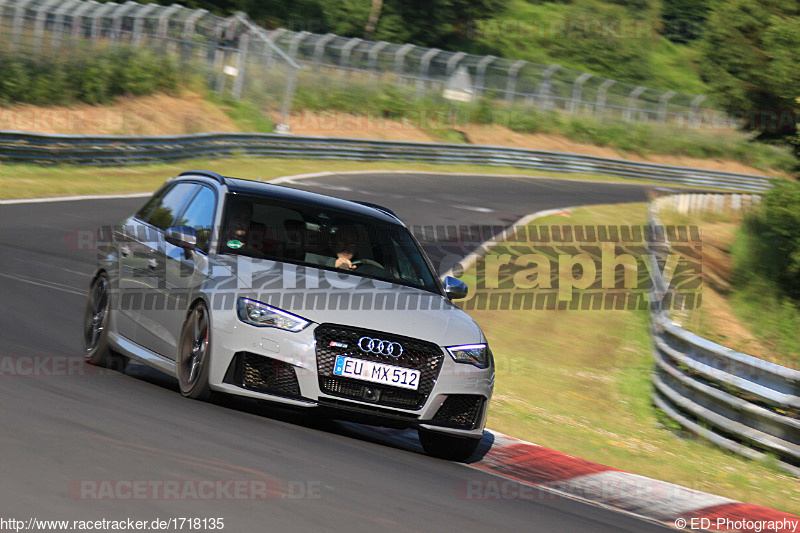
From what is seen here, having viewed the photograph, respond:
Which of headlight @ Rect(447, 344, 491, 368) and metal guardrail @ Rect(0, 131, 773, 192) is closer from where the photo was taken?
headlight @ Rect(447, 344, 491, 368)

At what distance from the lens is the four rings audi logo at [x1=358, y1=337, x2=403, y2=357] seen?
22.4 feet

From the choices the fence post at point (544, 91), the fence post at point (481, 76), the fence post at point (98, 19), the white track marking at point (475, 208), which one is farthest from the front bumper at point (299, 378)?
the fence post at point (544, 91)

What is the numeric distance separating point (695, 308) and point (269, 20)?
51.2m

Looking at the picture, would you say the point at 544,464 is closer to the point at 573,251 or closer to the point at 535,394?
the point at 535,394

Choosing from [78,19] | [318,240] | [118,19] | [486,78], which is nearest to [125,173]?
[78,19]

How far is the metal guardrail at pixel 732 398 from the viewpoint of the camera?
9086mm

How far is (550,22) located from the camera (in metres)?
91.4

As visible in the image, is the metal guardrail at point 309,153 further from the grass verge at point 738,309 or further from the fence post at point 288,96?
the fence post at point 288,96

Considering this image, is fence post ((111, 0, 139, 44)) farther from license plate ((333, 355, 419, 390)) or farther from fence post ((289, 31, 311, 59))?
license plate ((333, 355, 419, 390))

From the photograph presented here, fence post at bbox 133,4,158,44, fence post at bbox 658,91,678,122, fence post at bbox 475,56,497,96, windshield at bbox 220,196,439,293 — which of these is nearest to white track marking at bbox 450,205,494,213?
fence post at bbox 133,4,158,44

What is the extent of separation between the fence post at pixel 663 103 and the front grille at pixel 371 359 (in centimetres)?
4652

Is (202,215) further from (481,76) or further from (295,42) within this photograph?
(481,76)

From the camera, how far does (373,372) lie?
22.5 ft

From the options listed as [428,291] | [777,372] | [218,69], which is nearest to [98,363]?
[428,291]
